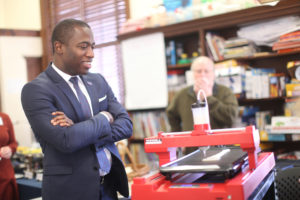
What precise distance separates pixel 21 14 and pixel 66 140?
534 centimetres

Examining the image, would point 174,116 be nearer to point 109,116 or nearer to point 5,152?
point 109,116

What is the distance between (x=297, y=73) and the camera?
9.84 feet

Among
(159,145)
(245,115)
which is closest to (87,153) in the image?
(159,145)

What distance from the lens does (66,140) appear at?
4.89ft

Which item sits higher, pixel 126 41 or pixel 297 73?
pixel 126 41

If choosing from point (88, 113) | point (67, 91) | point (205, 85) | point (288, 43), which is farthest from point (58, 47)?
point (288, 43)

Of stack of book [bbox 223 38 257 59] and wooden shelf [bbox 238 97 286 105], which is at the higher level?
stack of book [bbox 223 38 257 59]

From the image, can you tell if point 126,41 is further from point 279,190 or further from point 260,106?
point 279,190

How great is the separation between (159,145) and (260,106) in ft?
8.06

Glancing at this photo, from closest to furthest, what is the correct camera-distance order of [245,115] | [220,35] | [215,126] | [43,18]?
[215,126]
[245,115]
[220,35]
[43,18]

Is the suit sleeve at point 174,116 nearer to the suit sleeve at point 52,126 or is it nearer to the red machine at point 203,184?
the suit sleeve at point 52,126

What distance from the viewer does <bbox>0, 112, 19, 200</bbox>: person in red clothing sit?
3.07 metres

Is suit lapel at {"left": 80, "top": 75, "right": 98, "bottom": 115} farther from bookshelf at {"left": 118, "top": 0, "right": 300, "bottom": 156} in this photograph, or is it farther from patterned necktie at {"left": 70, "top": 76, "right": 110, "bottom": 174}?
bookshelf at {"left": 118, "top": 0, "right": 300, "bottom": 156}

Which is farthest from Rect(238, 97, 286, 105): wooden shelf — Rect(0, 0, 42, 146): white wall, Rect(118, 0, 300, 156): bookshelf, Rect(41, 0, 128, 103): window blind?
Rect(0, 0, 42, 146): white wall
